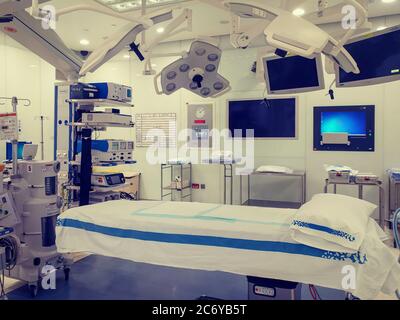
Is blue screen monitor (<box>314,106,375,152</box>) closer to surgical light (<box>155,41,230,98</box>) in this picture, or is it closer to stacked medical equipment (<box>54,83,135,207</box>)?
surgical light (<box>155,41,230,98</box>)

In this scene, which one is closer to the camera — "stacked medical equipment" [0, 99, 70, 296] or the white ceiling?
"stacked medical equipment" [0, 99, 70, 296]

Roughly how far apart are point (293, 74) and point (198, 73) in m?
0.78

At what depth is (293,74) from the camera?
2.81 m

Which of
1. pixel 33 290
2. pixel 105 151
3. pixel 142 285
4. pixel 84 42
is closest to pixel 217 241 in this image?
pixel 142 285

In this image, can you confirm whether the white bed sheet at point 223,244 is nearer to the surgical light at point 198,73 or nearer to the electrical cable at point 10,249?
the electrical cable at point 10,249

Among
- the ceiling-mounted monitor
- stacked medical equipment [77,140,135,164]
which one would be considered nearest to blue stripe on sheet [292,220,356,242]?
the ceiling-mounted monitor

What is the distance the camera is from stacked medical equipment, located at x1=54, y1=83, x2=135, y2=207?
11.6 ft

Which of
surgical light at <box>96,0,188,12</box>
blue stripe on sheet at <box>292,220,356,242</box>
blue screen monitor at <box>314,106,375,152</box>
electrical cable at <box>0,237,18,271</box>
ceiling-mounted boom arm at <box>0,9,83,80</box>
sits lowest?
electrical cable at <box>0,237,18,271</box>

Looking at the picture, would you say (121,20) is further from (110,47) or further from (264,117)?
(110,47)

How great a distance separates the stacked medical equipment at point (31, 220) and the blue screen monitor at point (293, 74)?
2.08 meters

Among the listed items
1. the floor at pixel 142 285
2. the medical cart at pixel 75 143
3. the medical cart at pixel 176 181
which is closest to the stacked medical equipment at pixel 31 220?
the floor at pixel 142 285

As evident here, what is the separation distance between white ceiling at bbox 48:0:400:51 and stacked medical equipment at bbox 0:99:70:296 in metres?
2.48

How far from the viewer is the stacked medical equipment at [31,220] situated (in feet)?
10.1

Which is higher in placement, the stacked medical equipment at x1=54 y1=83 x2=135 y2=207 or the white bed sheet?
the stacked medical equipment at x1=54 y1=83 x2=135 y2=207
